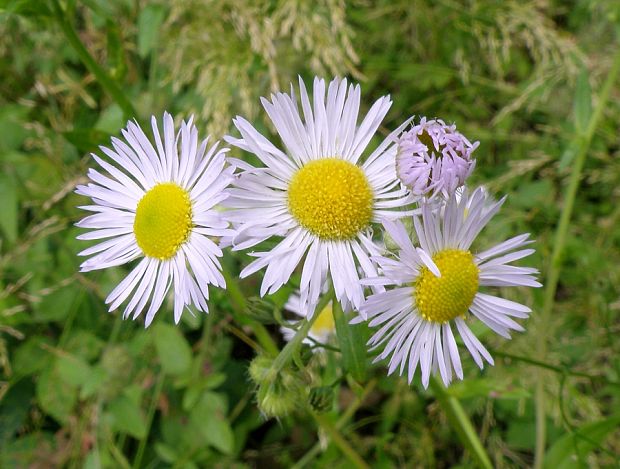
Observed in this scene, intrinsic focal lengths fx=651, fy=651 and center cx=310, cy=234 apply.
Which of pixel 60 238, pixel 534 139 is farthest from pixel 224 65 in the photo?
pixel 534 139

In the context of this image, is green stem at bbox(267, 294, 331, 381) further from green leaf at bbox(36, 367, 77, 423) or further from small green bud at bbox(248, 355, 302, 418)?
green leaf at bbox(36, 367, 77, 423)

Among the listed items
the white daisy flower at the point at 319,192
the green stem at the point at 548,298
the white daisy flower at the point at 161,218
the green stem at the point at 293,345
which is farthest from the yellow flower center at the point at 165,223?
the green stem at the point at 548,298

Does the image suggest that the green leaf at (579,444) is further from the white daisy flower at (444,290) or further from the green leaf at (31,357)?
the green leaf at (31,357)

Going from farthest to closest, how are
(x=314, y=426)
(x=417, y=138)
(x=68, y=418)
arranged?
(x=314, y=426)
(x=68, y=418)
(x=417, y=138)

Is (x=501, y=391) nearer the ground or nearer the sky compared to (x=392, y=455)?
nearer the sky

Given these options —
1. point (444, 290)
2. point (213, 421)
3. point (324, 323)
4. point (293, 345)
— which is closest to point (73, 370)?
point (213, 421)

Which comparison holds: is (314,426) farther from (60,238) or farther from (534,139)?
(534,139)
